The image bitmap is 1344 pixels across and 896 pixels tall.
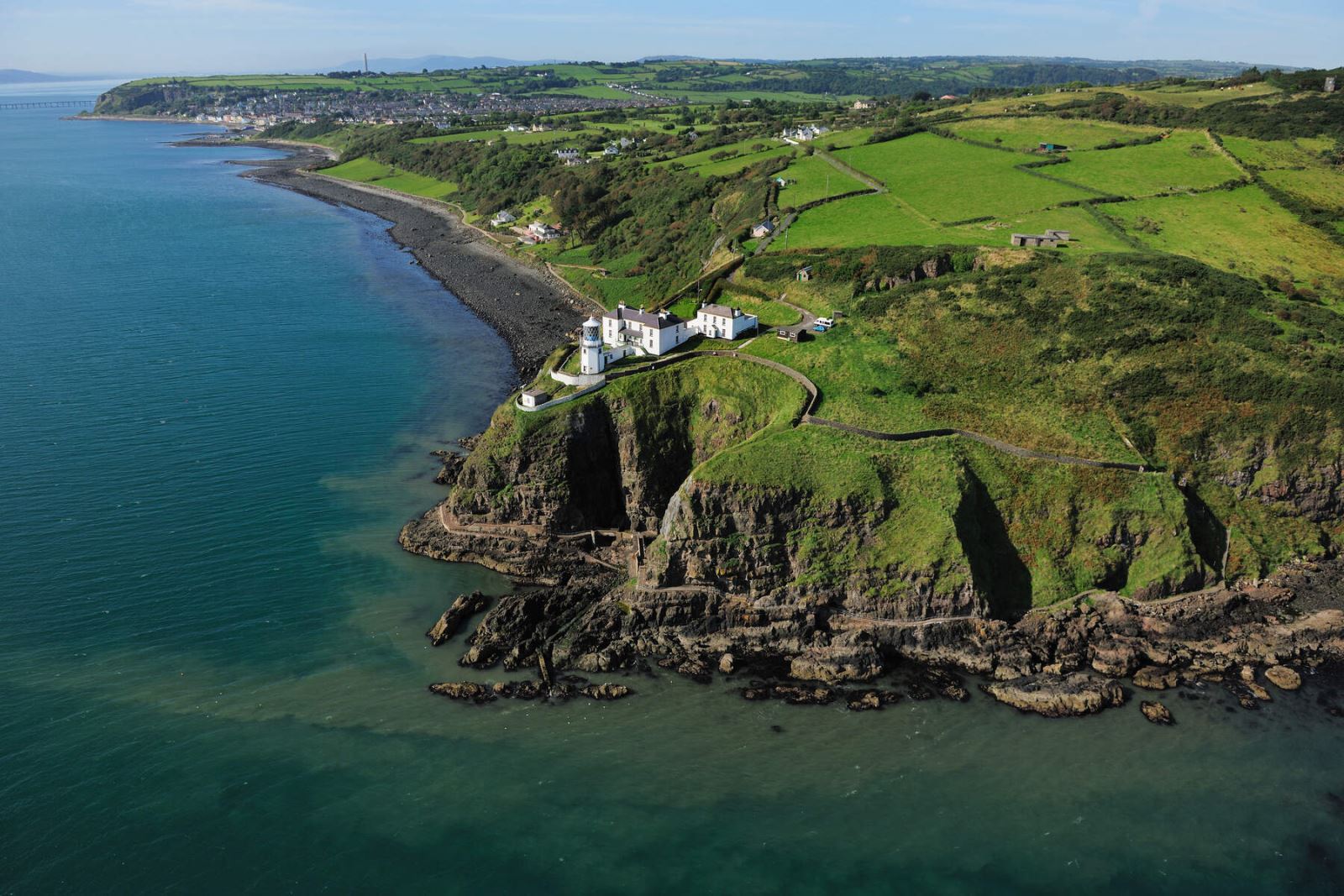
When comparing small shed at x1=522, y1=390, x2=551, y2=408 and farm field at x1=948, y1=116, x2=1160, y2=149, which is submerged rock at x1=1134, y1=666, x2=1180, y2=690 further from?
farm field at x1=948, y1=116, x2=1160, y2=149

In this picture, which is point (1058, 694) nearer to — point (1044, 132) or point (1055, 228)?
point (1055, 228)

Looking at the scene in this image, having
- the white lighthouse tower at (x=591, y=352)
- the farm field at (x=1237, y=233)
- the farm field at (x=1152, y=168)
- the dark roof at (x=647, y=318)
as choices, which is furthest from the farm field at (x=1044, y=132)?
the white lighthouse tower at (x=591, y=352)

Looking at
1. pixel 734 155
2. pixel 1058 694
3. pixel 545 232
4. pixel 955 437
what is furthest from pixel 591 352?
pixel 734 155

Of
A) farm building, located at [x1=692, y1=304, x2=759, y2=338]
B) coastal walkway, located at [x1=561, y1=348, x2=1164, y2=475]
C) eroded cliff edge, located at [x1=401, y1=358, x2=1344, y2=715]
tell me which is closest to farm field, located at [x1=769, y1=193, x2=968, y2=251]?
farm building, located at [x1=692, y1=304, x2=759, y2=338]

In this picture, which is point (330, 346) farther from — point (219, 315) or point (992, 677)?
point (992, 677)

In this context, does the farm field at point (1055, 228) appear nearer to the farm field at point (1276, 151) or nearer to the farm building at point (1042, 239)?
the farm building at point (1042, 239)

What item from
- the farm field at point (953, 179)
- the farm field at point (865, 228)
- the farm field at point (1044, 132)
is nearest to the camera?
the farm field at point (865, 228)
